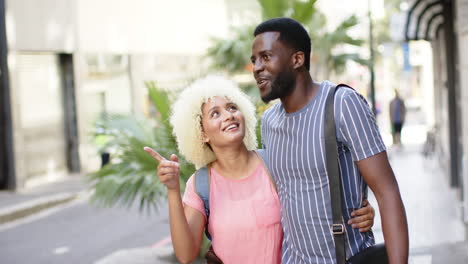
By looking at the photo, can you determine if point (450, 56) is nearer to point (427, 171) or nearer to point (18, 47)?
point (427, 171)

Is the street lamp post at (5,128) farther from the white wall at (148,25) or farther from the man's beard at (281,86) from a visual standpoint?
the man's beard at (281,86)

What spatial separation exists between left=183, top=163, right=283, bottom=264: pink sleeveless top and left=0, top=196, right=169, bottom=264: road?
6.15 meters

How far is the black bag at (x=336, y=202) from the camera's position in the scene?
237cm

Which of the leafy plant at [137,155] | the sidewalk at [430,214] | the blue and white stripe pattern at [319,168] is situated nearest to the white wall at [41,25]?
the sidewalk at [430,214]

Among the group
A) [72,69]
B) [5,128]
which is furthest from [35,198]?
[72,69]

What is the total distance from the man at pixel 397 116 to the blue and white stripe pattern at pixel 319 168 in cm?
1707

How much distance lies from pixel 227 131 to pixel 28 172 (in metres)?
14.9

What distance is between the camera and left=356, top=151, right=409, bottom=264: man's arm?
7.48ft

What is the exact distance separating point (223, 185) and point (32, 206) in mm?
10810

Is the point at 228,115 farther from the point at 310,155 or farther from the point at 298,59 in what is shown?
the point at 310,155

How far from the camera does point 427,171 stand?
1541 centimetres

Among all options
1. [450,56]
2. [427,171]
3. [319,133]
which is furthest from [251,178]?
[427,171]

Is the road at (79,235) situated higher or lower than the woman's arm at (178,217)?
lower

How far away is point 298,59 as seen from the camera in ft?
8.48
